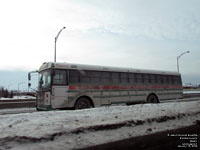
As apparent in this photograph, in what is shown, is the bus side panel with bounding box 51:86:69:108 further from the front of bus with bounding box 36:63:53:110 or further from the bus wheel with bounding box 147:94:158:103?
the bus wheel with bounding box 147:94:158:103

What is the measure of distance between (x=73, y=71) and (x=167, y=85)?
9.30 m

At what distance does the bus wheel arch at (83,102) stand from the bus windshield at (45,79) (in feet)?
6.59

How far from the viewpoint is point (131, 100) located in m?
14.3

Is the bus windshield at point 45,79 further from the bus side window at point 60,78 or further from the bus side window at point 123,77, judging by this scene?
the bus side window at point 123,77

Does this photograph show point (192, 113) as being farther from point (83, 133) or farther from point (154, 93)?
point (154, 93)

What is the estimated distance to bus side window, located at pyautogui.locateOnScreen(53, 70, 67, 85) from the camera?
10.9m

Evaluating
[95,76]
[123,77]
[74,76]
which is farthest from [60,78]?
[123,77]

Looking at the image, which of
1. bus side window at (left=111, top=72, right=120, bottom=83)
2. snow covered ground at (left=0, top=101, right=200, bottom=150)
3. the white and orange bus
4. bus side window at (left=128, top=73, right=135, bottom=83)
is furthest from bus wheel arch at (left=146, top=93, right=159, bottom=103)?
snow covered ground at (left=0, top=101, right=200, bottom=150)

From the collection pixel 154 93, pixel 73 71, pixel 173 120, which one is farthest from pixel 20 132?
pixel 154 93

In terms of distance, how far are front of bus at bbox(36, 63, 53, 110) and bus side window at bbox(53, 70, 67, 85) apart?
0.92 ft

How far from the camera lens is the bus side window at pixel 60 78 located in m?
10.9

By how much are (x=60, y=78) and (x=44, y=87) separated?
1.10 metres

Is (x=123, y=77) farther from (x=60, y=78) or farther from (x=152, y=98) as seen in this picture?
(x=60, y=78)

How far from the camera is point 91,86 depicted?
39.9 ft
